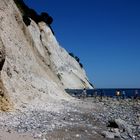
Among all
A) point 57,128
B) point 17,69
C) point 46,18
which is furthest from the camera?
point 46,18

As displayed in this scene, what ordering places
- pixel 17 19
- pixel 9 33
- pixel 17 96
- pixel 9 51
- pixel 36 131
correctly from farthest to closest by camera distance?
pixel 17 19 → pixel 9 33 → pixel 9 51 → pixel 17 96 → pixel 36 131

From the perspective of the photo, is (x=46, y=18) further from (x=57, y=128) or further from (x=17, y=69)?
(x=57, y=128)

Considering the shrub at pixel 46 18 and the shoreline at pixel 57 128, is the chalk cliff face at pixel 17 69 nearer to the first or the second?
the shoreline at pixel 57 128

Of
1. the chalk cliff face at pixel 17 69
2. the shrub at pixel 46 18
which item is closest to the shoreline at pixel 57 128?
the chalk cliff face at pixel 17 69

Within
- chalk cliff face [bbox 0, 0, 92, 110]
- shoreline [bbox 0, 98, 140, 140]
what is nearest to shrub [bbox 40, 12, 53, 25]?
chalk cliff face [bbox 0, 0, 92, 110]

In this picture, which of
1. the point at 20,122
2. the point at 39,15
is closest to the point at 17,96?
the point at 20,122

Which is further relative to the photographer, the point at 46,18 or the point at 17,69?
the point at 46,18

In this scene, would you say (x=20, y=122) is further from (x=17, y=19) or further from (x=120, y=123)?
(x=17, y=19)

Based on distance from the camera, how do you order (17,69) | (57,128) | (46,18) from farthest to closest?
1. (46,18)
2. (17,69)
3. (57,128)

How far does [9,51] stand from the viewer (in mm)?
36969

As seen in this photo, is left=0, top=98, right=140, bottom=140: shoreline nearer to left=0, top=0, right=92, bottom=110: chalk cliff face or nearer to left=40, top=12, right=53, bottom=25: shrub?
left=0, top=0, right=92, bottom=110: chalk cliff face

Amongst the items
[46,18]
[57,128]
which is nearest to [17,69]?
[57,128]

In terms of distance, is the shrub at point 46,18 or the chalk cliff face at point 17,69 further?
the shrub at point 46,18

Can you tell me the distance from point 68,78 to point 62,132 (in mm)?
103549
